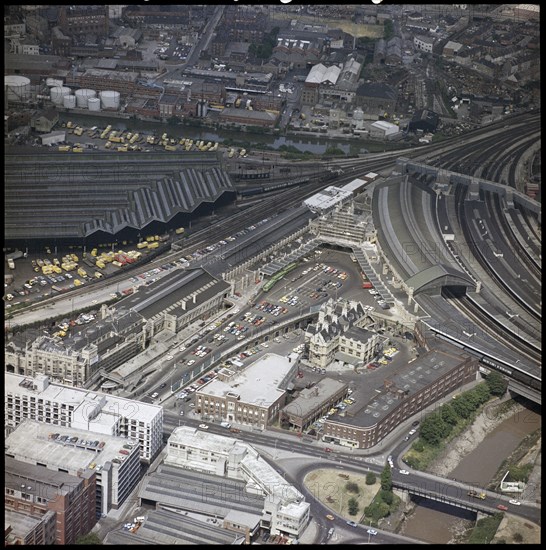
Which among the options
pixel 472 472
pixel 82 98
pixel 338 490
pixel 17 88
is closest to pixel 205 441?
pixel 338 490

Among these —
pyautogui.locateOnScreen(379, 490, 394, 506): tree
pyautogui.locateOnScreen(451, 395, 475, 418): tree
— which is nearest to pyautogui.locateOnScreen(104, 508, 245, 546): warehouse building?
pyautogui.locateOnScreen(379, 490, 394, 506): tree

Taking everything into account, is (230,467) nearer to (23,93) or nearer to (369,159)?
(369,159)

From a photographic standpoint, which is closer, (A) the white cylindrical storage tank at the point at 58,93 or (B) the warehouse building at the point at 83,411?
(B) the warehouse building at the point at 83,411

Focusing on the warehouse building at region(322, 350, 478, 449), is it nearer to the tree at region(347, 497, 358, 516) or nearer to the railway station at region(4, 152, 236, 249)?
the tree at region(347, 497, 358, 516)

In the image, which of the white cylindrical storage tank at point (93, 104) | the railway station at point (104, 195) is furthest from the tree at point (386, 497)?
the white cylindrical storage tank at point (93, 104)

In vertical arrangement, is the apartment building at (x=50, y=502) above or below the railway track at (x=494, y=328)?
below

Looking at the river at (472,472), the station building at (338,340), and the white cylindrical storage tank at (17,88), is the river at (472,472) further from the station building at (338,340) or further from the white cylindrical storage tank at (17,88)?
the white cylindrical storage tank at (17,88)
